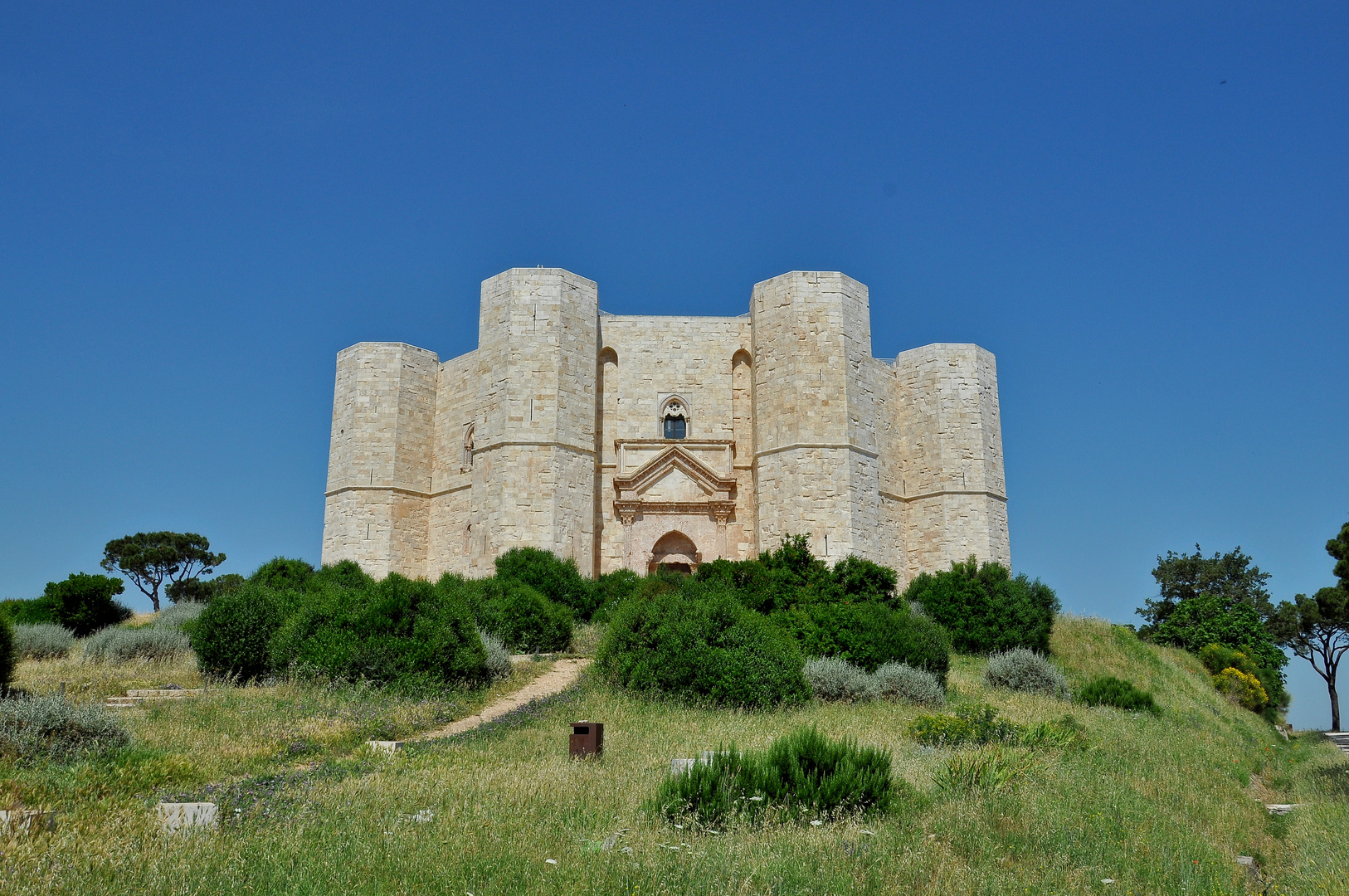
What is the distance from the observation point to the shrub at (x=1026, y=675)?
14.1 metres

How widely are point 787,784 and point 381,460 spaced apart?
71.1 feet

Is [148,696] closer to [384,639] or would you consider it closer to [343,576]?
[384,639]

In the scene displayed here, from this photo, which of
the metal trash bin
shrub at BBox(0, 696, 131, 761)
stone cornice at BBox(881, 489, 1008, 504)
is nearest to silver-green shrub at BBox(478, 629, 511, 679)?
the metal trash bin

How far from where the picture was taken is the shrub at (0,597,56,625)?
1778cm

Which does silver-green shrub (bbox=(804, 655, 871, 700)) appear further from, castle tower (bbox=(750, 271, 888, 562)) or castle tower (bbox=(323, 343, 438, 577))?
castle tower (bbox=(323, 343, 438, 577))

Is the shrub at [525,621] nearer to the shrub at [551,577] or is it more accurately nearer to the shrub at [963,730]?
the shrub at [551,577]

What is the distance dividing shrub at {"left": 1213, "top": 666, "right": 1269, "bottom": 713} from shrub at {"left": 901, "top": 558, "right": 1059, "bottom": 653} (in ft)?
18.5

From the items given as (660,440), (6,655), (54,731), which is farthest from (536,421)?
(54,731)

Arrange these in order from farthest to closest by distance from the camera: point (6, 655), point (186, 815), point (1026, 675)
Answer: point (1026, 675)
point (6, 655)
point (186, 815)

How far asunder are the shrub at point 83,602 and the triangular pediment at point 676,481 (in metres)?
11.4

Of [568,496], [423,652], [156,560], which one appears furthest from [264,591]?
[156,560]

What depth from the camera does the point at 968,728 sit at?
8953mm

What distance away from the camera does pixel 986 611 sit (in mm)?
18719

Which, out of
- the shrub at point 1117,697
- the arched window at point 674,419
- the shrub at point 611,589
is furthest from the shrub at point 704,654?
the arched window at point 674,419
